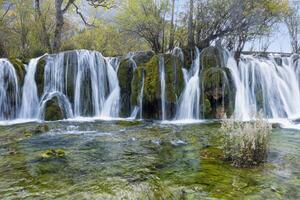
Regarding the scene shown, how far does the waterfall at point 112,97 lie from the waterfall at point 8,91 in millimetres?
4306

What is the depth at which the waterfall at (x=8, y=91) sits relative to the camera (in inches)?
629

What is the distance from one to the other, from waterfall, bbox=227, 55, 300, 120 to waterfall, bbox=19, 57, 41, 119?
31.8ft

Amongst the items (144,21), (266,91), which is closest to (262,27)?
(266,91)

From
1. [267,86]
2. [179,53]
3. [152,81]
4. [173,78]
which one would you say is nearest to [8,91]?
[152,81]

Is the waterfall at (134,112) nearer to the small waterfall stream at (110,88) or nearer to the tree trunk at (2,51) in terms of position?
the small waterfall stream at (110,88)

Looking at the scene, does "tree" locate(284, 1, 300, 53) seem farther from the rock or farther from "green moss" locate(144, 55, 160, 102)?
"green moss" locate(144, 55, 160, 102)

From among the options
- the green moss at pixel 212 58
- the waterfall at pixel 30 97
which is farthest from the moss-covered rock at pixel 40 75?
the green moss at pixel 212 58

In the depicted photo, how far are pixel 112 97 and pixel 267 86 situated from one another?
802 centimetres

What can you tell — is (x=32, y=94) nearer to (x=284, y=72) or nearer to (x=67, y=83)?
(x=67, y=83)

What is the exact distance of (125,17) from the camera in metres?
22.0

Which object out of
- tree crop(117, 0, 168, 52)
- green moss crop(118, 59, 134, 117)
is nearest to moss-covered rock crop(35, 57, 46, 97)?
green moss crop(118, 59, 134, 117)

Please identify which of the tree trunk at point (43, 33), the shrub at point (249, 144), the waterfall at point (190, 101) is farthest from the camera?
the tree trunk at point (43, 33)

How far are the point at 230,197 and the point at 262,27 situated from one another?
1576 centimetres

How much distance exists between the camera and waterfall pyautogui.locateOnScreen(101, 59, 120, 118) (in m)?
16.5
